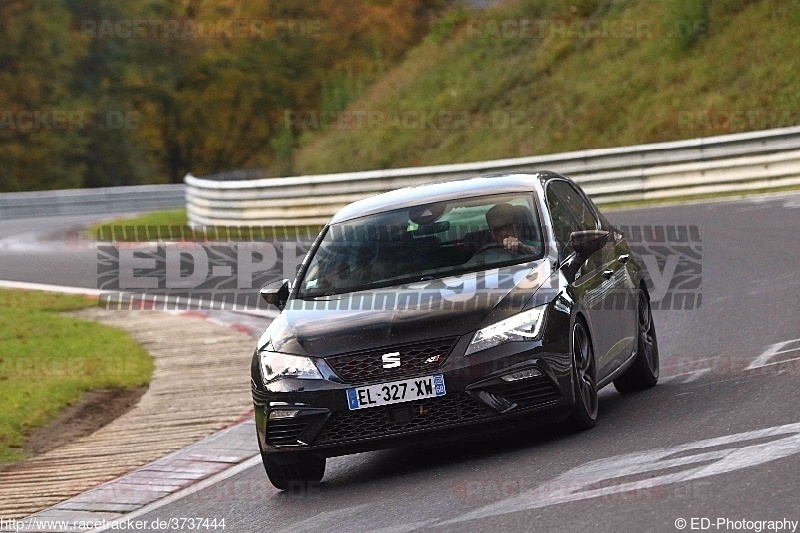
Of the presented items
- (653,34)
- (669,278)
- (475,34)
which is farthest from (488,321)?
(475,34)

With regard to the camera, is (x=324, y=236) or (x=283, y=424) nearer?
(x=283, y=424)

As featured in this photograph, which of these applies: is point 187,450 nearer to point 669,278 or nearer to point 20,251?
point 669,278

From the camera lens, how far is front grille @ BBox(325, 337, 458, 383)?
7.94m

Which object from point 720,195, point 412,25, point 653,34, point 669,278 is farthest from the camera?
point 412,25

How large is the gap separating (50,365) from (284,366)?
6.26m

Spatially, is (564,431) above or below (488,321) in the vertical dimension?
below

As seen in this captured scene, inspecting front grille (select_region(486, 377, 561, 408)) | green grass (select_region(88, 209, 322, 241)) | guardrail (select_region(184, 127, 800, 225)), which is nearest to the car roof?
front grille (select_region(486, 377, 561, 408))

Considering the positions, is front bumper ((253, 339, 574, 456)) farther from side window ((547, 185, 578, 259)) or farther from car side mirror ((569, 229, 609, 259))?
side window ((547, 185, 578, 259))

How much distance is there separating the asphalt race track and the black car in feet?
0.85

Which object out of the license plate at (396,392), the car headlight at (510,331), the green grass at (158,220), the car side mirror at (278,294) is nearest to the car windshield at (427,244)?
the car side mirror at (278,294)

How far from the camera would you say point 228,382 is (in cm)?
1276

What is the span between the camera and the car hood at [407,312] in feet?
26.3

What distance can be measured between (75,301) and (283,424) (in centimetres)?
1164

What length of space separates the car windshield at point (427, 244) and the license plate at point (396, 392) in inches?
37.8
